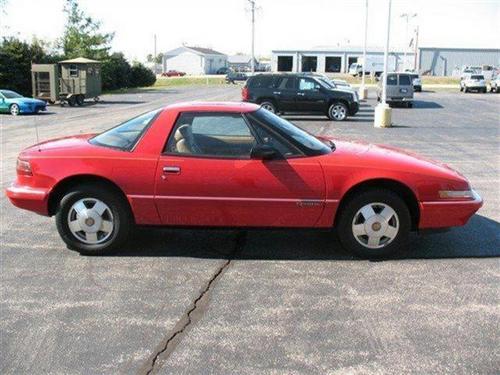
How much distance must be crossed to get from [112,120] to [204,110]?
60.0 ft

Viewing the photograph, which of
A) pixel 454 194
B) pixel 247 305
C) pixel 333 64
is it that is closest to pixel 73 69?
pixel 454 194

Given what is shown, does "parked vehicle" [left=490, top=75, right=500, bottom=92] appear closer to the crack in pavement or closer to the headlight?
the headlight

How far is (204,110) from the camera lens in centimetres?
567

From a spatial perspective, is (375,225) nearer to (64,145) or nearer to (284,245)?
(284,245)

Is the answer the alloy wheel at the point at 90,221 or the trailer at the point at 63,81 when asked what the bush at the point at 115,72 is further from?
the alloy wheel at the point at 90,221

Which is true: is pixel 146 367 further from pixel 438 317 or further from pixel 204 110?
pixel 204 110

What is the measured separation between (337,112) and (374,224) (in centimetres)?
1778

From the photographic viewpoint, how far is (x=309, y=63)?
312ft

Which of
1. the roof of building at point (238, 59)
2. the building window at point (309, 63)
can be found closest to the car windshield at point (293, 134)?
the building window at point (309, 63)

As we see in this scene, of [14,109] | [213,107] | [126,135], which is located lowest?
[14,109]

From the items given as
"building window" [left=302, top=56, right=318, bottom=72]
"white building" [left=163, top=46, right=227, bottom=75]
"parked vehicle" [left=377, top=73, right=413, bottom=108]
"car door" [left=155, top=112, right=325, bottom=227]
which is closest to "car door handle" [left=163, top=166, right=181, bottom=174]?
"car door" [left=155, top=112, right=325, bottom=227]

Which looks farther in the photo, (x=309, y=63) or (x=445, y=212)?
(x=309, y=63)

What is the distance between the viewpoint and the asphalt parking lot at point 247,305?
3.61m

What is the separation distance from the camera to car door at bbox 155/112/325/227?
17.5 feet
